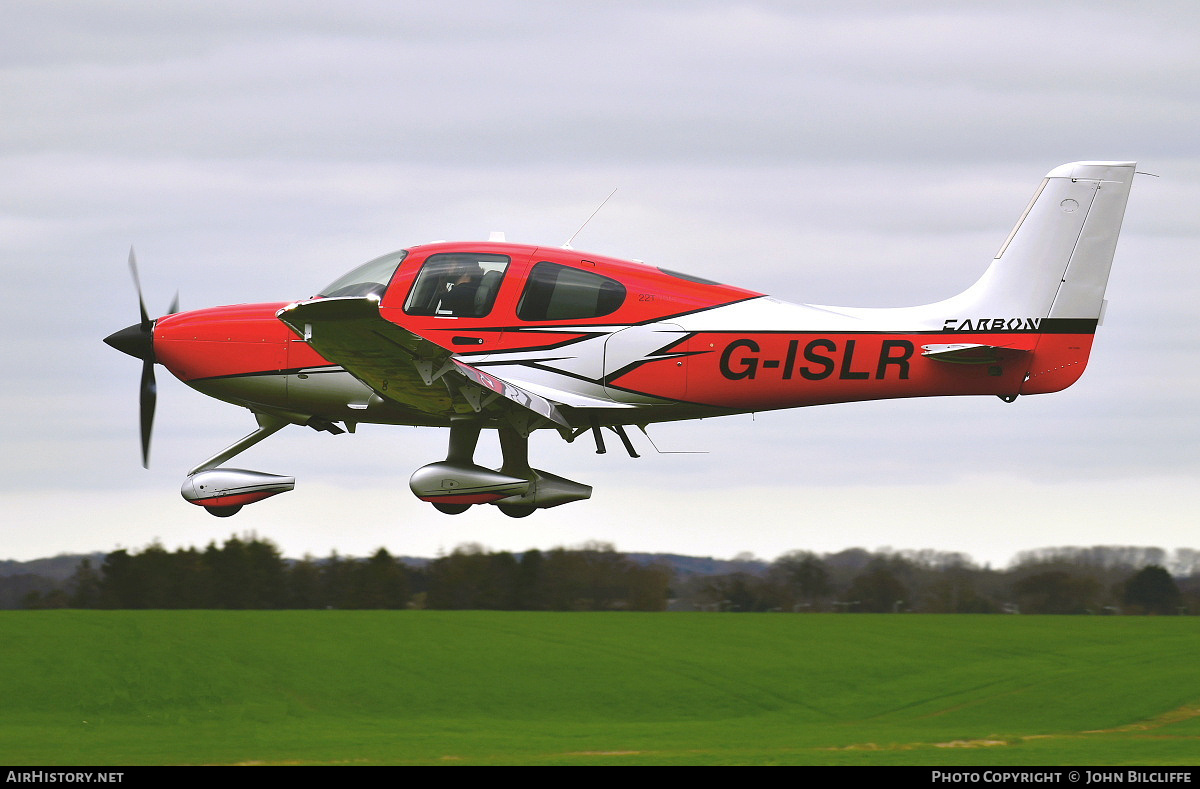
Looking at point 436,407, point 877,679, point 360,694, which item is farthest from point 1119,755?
point 360,694

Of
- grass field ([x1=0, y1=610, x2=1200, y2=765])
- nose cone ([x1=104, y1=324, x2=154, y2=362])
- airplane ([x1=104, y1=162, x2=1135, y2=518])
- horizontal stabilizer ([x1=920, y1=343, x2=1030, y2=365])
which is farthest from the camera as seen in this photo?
grass field ([x1=0, y1=610, x2=1200, y2=765])

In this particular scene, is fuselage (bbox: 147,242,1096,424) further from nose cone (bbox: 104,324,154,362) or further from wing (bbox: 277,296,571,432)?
nose cone (bbox: 104,324,154,362)

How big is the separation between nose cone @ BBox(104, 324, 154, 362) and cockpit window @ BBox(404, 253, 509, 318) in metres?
3.73

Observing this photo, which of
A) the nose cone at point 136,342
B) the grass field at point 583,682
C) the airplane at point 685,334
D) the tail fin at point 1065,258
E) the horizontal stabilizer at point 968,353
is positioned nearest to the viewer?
the horizontal stabilizer at point 968,353

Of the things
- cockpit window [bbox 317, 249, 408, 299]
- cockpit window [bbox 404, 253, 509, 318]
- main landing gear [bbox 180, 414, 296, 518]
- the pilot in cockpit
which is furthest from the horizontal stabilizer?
main landing gear [bbox 180, 414, 296, 518]

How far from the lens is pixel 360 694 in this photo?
45.1 m

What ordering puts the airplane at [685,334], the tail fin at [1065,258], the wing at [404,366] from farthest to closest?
1. the tail fin at [1065,258]
2. the airplane at [685,334]
3. the wing at [404,366]

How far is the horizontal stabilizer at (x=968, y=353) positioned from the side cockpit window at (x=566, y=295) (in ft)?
11.7

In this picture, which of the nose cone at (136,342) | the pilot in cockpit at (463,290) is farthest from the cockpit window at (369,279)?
the nose cone at (136,342)

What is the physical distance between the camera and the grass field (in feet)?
120

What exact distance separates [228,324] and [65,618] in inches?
1529

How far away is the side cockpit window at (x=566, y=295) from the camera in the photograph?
50.9 feet

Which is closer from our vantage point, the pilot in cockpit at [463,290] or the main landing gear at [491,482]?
the main landing gear at [491,482]

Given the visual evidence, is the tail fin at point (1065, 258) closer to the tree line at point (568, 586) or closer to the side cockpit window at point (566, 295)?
the side cockpit window at point (566, 295)
